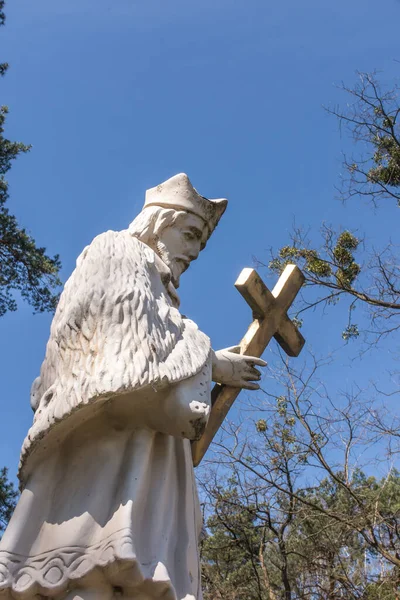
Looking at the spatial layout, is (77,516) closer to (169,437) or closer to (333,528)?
(169,437)

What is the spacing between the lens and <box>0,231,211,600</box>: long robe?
2.35 metres

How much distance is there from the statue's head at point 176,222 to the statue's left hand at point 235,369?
1.32ft

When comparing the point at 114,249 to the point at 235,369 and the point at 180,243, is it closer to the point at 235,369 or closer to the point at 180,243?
the point at 180,243

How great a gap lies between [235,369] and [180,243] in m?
0.64

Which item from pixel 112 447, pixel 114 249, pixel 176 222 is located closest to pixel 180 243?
pixel 176 222

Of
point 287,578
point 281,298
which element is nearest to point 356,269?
point 287,578

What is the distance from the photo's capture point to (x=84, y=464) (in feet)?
8.61

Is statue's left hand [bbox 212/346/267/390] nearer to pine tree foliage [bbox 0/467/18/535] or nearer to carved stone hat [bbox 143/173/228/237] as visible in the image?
carved stone hat [bbox 143/173/228/237]

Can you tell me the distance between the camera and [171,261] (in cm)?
340

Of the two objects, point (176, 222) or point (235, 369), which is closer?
point (235, 369)

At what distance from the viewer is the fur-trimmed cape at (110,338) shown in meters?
2.54

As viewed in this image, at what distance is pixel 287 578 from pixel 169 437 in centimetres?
821

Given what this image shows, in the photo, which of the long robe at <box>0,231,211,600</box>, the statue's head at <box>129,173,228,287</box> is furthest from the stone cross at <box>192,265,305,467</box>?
the long robe at <box>0,231,211,600</box>

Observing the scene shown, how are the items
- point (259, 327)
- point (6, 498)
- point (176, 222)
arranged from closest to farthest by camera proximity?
point (176, 222) < point (259, 327) < point (6, 498)
